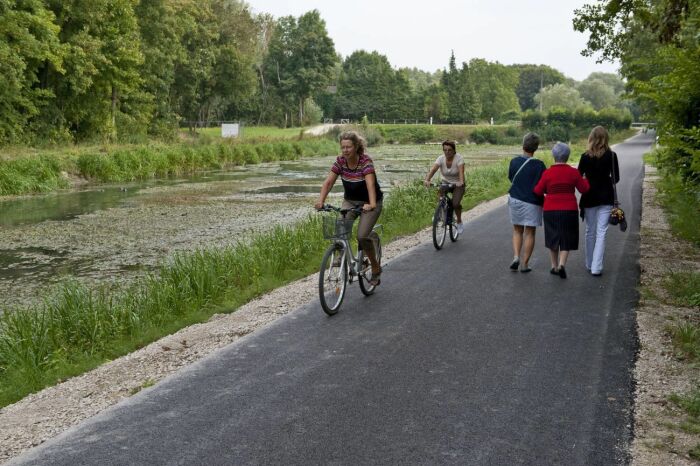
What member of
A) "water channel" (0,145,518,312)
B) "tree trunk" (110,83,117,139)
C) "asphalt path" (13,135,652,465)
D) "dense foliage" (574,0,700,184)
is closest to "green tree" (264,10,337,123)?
"tree trunk" (110,83,117,139)

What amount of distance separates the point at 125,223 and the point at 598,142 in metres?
13.2

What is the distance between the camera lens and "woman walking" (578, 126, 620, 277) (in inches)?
355

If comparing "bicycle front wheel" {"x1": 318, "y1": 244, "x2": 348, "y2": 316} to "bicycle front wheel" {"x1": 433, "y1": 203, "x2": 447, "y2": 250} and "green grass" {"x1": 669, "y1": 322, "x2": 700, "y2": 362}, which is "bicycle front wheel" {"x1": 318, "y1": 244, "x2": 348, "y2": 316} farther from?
"bicycle front wheel" {"x1": 433, "y1": 203, "x2": 447, "y2": 250}

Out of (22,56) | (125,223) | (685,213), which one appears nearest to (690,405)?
(685,213)

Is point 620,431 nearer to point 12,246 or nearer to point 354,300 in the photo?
point 354,300

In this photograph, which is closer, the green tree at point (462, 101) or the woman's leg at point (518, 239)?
the woman's leg at point (518, 239)

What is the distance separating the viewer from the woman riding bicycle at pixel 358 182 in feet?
24.1

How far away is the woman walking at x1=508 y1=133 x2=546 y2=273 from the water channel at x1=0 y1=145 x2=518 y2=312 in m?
6.46

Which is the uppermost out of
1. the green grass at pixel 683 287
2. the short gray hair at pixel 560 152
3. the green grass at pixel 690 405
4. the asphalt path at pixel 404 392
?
the short gray hair at pixel 560 152

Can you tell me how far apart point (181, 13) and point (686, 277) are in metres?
49.7

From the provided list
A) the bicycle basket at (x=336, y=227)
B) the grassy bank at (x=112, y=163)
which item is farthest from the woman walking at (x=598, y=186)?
the grassy bank at (x=112, y=163)

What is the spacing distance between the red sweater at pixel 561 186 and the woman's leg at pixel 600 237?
0.44m

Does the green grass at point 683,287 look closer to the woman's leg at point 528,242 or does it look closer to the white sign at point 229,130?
the woman's leg at point 528,242

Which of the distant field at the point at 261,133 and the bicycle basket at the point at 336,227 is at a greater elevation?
the distant field at the point at 261,133
